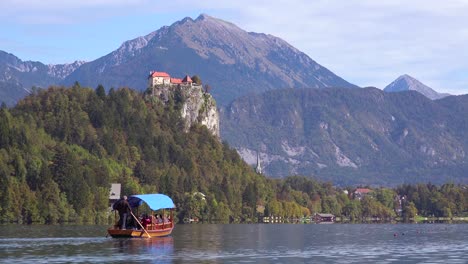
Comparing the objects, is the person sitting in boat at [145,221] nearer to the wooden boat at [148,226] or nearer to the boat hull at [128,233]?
the wooden boat at [148,226]

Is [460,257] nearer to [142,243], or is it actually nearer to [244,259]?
[244,259]

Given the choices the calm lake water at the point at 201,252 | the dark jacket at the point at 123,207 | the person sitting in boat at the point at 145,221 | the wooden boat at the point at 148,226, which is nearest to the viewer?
the calm lake water at the point at 201,252

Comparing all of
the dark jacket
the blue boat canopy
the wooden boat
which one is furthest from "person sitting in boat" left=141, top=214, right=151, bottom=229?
the dark jacket

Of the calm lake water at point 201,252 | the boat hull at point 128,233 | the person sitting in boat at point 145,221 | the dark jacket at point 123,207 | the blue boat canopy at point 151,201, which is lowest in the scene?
the calm lake water at point 201,252

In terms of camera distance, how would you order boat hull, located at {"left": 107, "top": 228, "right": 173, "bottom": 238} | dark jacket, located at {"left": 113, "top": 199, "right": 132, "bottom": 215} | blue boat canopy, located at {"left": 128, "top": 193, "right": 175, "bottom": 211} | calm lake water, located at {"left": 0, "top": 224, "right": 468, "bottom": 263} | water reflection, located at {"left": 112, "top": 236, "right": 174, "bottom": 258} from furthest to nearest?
blue boat canopy, located at {"left": 128, "top": 193, "right": 175, "bottom": 211} < dark jacket, located at {"left": 113, "top": 199, "right": 132, "bottom": 215} < boat hull, located at {"left": 107, "top": 228, "right": 173, "bottom": 238} < water reflection, located at {"left": 112, "top": 236, "right": 174, "bottom": 258} < calm lake water, located at {"left": 0, "top": 224, "right": 468, "bottom": 263}

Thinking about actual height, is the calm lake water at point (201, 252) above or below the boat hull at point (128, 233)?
below

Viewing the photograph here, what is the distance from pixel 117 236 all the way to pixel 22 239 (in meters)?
13.0

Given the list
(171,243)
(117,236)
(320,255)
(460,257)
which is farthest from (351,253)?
(117,236)

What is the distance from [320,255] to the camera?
111 meters

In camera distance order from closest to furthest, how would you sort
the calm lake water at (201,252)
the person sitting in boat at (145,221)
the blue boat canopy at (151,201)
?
the calm lake water at (201,252) < the person sitting in boat at (145,221) < the blue boat canopy at (151,201)

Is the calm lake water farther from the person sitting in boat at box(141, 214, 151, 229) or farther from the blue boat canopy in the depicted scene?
the blue boat canopy

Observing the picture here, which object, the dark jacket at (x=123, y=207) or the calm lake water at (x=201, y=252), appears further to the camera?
the dark jacket at (x=123, y=207)

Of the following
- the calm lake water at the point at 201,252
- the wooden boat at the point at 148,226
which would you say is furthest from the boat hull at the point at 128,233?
the calm lake water at the point at 201,252

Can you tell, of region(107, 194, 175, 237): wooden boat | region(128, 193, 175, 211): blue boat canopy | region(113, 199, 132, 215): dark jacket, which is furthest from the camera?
region(128, 193, 175, 211): blue boat canopy
